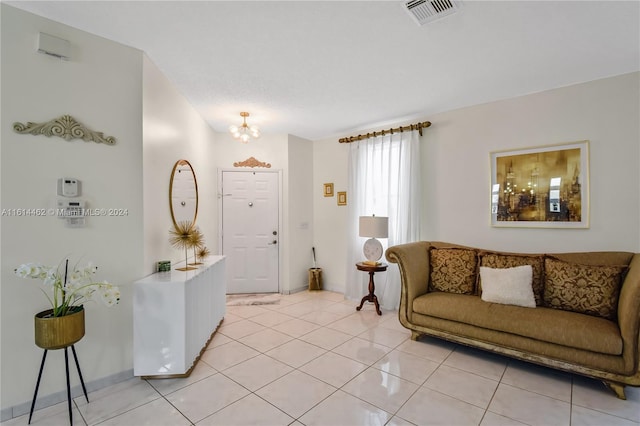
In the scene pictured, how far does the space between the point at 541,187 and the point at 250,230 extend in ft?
12.8

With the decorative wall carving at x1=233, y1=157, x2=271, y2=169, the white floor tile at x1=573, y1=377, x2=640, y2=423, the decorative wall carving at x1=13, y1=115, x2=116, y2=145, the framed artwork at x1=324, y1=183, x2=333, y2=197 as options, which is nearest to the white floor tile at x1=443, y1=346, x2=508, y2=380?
the white floor tile at x1=573, y1=377, x2=640, y2=423

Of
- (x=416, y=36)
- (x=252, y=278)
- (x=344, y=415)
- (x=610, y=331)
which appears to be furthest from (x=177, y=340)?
(x=610, y=331)

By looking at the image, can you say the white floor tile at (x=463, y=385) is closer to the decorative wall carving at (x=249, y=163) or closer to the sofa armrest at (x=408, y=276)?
the sofa armrest at (x=408, y=276)

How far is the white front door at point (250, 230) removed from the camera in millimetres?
4816

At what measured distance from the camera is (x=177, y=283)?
7.72 ft

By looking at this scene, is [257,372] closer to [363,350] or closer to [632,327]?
[363,350]

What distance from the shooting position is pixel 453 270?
3.28 meters

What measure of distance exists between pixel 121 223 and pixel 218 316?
1.57 meters

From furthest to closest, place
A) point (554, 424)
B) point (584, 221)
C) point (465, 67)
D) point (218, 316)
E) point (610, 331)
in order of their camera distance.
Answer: point (218, 316) → point (584, 221) → point (465, 67) → point (610, 331) → point (554, 424)

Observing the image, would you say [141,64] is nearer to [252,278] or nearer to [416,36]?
[416,36]

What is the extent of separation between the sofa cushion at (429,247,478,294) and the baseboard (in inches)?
119

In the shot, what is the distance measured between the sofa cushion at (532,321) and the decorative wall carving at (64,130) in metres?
3.17

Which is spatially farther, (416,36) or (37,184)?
(416,36)

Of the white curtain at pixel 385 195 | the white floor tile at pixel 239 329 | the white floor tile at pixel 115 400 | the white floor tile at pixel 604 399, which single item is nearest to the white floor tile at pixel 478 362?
the white floor tile at pixel 604 399
